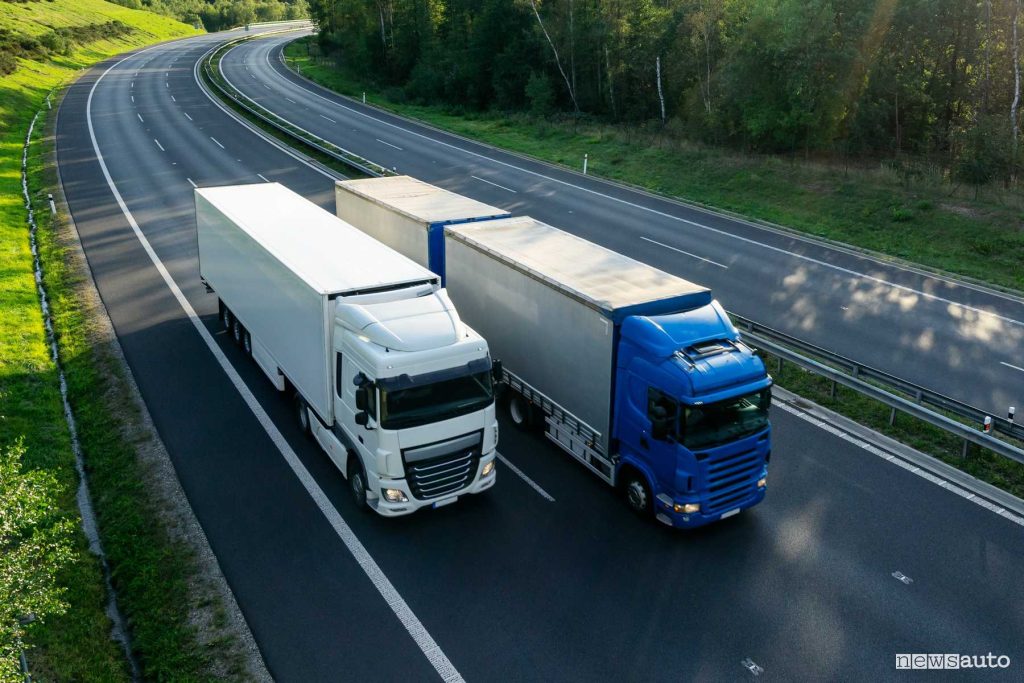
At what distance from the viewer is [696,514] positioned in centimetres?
1145

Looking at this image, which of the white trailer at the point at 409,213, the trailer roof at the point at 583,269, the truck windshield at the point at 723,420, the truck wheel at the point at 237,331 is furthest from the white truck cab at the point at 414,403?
the truck wheel at the point at 237,331

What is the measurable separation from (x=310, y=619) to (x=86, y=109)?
51721 mm

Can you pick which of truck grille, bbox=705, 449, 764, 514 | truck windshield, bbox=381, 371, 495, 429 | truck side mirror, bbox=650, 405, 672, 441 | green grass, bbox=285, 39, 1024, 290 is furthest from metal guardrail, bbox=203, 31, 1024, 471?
green grass, bbox=285, 39, 1024, 290

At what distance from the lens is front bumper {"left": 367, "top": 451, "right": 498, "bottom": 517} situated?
11.6m

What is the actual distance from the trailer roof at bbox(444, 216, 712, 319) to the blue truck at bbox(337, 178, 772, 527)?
31 mm

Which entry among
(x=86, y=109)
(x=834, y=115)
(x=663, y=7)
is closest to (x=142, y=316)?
(x=834, y=115)

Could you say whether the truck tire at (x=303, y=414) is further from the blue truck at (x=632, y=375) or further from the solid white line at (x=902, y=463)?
the solid white line at (x=902, y=463)

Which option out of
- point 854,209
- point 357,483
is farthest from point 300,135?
point 357,483

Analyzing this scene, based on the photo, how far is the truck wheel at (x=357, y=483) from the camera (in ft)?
39.9

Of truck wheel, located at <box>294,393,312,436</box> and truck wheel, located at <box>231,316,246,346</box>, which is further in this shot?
truck wheel, located at <box>231,316,246,346</box>

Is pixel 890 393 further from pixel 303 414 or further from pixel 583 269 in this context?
pixel 303 414

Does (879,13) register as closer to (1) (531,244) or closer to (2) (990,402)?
(2) (990,402)

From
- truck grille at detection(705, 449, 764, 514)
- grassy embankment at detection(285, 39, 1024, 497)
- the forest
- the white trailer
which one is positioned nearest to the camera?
truck grille at detection(705, 449, 764, 514)

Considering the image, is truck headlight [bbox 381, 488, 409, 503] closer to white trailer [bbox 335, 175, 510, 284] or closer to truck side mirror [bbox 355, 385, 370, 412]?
truck side mirror [bbox 355, 385, 370, 412]
